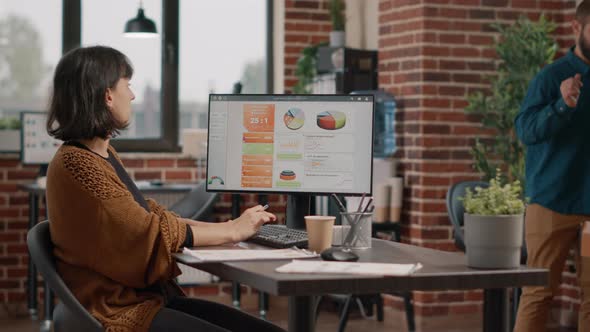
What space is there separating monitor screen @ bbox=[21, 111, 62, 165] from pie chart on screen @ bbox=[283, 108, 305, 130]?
9.42ft

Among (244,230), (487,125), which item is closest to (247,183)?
(244,230)

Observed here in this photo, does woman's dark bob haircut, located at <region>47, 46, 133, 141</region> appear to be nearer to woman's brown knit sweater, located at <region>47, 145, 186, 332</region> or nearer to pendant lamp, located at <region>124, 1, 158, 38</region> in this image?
woman's brown knit sweater, located at <region>47, 145, 186, 332</region>

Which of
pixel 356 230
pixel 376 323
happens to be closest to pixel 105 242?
pixel 356 230

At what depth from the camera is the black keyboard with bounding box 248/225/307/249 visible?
2.62 m

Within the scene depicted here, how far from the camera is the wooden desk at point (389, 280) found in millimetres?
1987

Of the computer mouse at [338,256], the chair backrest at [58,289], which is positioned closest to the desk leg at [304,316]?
the computer mouse at [338,256]

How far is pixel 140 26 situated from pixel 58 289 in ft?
12.0

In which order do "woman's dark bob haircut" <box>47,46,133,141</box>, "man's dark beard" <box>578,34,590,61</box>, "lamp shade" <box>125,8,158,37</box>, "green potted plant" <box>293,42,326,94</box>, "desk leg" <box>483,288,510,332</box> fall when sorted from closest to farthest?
"desk leg" <box>483,288,510,332</box> < "woman's dark bob haircut" <box>47,46,133,141</box> < "man's dark beard" <box>578,34,590,61</box> < "lamp shade" <box>125,8,158,37</box> < "green potted plant" <box>293,42,326,94</box>

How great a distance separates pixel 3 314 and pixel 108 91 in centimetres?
361

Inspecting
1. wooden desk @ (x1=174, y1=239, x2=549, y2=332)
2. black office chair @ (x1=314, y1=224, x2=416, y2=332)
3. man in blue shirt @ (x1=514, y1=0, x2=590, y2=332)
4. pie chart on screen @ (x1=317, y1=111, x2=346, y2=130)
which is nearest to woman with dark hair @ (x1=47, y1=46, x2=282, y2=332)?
wooden desk @ (x1=174, y1=239, x2=549, y2=332)

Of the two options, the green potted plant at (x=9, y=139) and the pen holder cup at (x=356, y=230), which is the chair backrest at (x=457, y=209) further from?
the green potted plant at (x=9, y=139)

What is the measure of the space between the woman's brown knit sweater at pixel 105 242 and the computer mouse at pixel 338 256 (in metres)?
0.40

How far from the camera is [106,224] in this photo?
233 cm

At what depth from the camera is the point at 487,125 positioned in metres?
5.09
